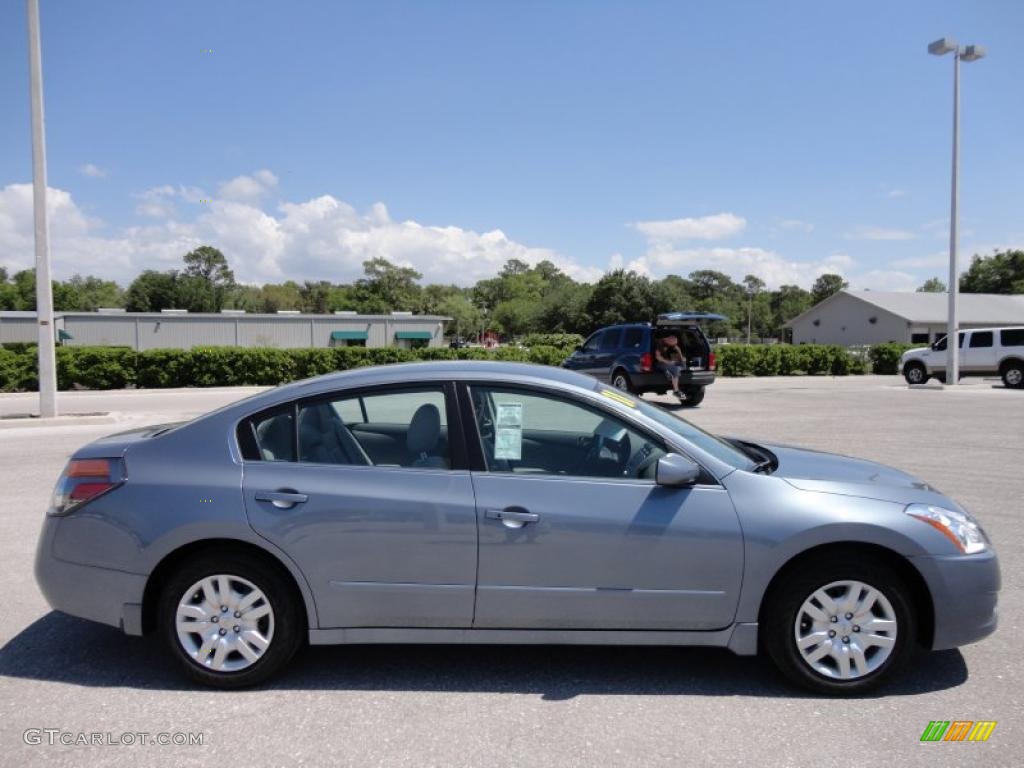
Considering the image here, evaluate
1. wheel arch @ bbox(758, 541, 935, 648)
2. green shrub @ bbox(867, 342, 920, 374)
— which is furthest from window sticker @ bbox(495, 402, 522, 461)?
green shrub @ bbox(867, 342, 920, 374)

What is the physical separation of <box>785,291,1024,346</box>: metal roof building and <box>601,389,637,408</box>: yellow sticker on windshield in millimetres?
55888

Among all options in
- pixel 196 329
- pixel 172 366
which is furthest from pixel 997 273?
pixel 172 366

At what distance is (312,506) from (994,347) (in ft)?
92.5

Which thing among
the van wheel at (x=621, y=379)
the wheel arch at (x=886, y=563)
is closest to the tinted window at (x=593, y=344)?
the van wheel at (x=621, y=379)

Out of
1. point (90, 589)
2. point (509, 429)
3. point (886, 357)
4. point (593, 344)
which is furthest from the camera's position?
point (886, 357)

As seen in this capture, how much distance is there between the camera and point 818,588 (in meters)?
3.50

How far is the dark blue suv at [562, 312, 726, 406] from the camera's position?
55.9 feet

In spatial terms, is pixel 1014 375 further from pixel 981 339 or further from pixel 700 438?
pixel 700 438

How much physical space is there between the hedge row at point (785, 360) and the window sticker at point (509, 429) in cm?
3025

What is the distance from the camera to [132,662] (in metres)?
3.93

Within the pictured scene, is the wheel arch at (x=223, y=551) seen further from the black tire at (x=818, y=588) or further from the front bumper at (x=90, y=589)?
the black tire at (x=818, y=588)

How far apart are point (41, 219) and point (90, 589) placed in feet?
46.3

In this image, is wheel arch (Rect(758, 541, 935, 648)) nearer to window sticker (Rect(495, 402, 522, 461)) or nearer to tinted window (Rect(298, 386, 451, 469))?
window sticker (Rect(495, 402, 522, 461))

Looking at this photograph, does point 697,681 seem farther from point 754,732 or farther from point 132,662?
point 132,662
